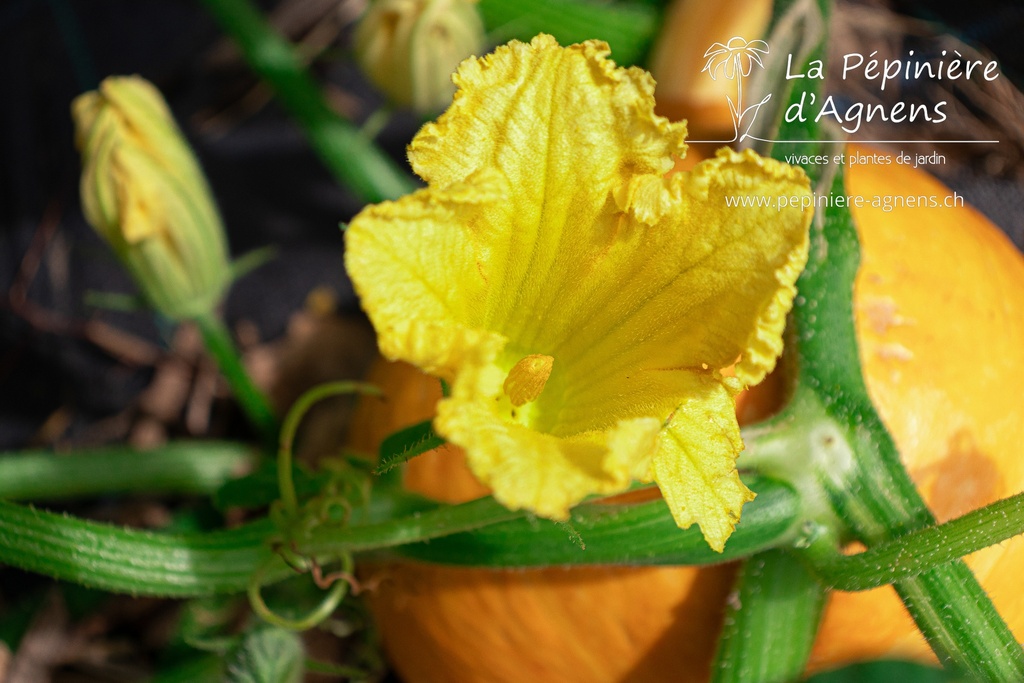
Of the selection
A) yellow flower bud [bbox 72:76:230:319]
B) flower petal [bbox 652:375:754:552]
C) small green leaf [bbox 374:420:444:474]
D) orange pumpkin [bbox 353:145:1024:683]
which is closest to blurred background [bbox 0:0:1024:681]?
yellow flower bud [bbox 72:76:230:319]

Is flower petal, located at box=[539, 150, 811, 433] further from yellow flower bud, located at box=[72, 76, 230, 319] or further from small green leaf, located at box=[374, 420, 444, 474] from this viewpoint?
yellow flower bud, located at box=[72, 76, 230, 319]

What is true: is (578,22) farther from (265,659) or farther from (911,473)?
(265,659)

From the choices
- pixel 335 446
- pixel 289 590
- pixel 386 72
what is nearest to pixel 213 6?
pixel 386 72

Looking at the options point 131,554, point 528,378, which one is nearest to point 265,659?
point 131,554

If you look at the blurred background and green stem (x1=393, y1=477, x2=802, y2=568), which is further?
the blurred background

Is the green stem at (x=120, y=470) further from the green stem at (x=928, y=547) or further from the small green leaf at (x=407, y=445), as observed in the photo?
the green stem at (x=928, y=547)

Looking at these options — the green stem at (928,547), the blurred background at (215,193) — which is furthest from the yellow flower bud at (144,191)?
the green stem at (928,547)

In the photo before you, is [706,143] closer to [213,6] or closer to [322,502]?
[322,502]
